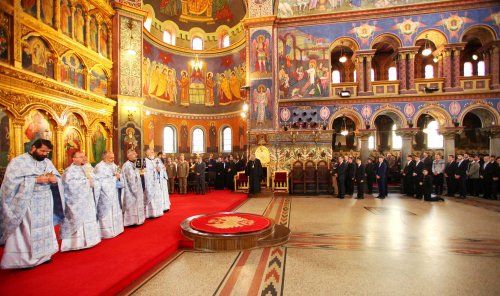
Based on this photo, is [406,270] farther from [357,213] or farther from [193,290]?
[357,213]

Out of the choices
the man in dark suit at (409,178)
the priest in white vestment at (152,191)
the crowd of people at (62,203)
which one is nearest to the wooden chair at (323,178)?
the man in dark suit at (409,178)

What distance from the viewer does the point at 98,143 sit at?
13.9 meters

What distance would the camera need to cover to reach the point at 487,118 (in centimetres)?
1559

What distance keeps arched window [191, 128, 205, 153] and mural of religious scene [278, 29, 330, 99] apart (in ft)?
32.7

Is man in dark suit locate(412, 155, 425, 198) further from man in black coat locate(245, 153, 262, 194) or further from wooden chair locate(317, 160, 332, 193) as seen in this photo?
man in black coat locate(245, 153, 262, 194)

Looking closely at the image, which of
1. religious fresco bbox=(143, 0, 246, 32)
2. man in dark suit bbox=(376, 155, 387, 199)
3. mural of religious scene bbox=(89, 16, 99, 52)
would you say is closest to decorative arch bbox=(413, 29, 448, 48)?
man in dark suit bbox=(376, 155, 387, 199)

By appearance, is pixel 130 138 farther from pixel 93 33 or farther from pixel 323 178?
pixel 323 178

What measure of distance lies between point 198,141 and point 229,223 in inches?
708

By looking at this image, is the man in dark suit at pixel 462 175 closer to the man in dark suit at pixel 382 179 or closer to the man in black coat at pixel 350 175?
the man in dark suit at pixel 382 179

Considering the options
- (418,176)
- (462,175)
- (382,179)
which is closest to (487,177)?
(462,175)

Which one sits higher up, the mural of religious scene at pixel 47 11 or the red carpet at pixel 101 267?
the mural of religious scene at pixel 47 11

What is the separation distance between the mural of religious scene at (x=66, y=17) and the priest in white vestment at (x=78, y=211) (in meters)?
9.36

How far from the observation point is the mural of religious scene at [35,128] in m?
9.35

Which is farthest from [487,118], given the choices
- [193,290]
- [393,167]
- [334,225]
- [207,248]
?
[193,290]
